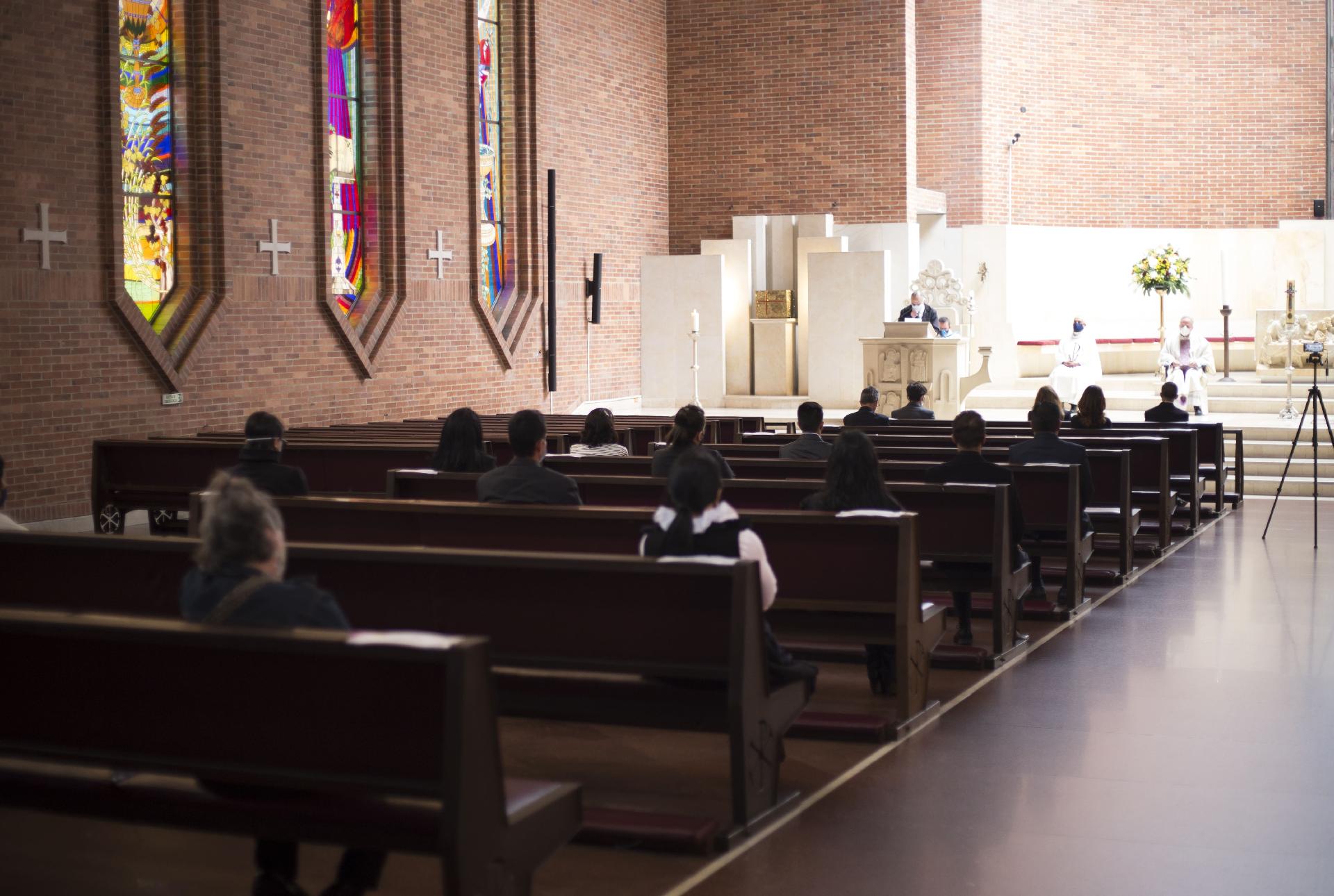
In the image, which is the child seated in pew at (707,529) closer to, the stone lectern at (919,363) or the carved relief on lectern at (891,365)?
the stone lectern at (919,363)

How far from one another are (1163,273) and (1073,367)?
267 centimetres

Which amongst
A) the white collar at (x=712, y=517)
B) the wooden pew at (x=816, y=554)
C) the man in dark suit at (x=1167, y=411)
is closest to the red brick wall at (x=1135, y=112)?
the man in dark suit at (x=1167, y=411)

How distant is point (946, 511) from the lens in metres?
6.20

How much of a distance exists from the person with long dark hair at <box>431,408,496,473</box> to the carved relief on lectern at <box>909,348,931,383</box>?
9.19 m

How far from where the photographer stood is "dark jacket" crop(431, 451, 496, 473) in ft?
22.5

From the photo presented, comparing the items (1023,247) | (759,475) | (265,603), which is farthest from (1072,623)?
(1023,247)

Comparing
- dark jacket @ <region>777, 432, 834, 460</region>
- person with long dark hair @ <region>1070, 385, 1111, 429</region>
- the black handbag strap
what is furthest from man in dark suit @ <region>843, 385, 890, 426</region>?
the black handbag strap

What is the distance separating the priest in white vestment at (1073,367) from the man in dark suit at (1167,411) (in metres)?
5.44

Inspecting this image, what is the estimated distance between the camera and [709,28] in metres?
20.1

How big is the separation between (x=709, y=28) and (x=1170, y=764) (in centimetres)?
1678

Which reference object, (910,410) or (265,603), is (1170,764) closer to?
(265,603)

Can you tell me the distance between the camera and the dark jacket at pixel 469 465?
6.87m

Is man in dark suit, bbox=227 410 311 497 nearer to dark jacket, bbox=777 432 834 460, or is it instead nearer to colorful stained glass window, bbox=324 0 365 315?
dark jacket, bbox=777 432 834 460

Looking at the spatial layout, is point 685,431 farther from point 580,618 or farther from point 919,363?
point 919,363
